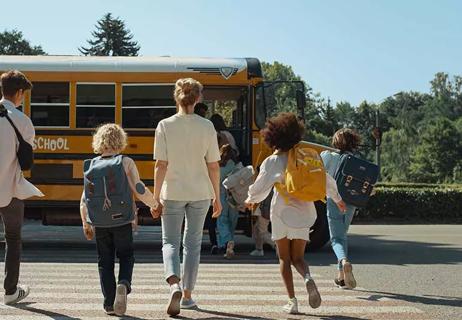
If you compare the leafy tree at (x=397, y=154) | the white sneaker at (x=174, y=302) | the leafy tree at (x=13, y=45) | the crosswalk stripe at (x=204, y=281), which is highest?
the leafy tree at (x=13, y=45)

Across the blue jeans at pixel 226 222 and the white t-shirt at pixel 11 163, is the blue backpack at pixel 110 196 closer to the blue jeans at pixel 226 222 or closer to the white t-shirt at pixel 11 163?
the white t-shirt at pixel 11 163

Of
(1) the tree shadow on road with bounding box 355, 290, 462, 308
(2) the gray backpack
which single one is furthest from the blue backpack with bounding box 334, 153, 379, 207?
(2) the gray backpack

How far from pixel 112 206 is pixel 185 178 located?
67cm

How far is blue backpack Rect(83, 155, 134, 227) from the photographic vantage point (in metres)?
6.01

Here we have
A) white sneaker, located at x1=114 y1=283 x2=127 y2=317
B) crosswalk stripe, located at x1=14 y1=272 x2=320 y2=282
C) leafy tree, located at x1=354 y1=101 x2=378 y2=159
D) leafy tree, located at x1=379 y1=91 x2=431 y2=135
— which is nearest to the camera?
white sneaker, located at x1=114 y1=283 x2=127 y2=317

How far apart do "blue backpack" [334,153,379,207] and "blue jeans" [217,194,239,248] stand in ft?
10.9

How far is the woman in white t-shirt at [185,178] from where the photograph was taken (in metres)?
6.22

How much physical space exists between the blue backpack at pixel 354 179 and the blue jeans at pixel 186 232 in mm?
2250

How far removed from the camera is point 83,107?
1178 centimetres

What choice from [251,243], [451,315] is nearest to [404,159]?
[251,243]

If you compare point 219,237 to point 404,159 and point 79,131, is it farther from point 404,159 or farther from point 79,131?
point 404,159

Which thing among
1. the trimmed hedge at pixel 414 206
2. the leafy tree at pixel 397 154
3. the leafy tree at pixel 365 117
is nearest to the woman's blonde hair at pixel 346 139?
the trimmed hedge at pixel 414 206

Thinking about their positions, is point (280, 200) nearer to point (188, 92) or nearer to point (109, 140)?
point (188, 92)

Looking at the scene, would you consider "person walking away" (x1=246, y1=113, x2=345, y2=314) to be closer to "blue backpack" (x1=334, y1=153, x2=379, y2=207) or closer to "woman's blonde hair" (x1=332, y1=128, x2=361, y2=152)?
"blue backpack" (x1=334, y1=153, x2=379, y2=207)
